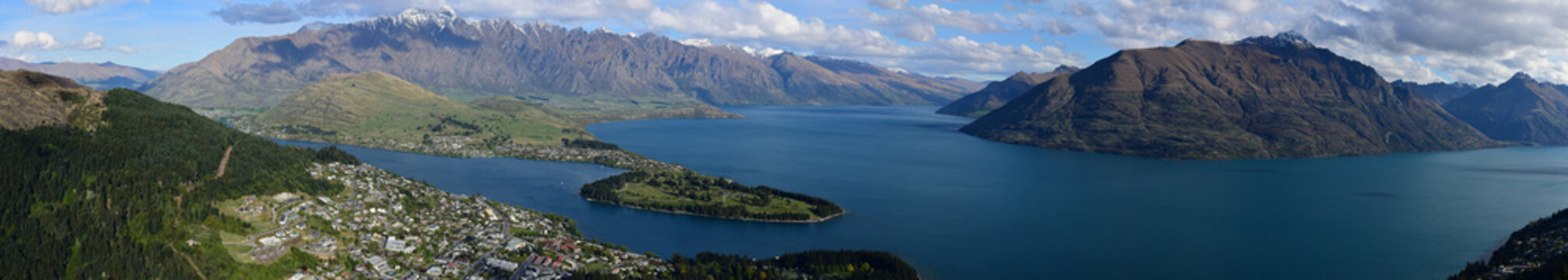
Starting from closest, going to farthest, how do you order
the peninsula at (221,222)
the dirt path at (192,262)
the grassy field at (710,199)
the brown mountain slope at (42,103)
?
the dirt path at (192,262) < the peninsula at (221,222) < the brown mountain slope at (42,103) < the grassy field at (710,199)

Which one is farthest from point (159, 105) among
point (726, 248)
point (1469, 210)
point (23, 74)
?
point (1469, 210)

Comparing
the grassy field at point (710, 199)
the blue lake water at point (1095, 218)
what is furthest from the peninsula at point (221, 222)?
the grassy field at point (710, 199)

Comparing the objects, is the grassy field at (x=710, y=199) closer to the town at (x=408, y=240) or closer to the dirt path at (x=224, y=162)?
the town at (x=408, y=240)

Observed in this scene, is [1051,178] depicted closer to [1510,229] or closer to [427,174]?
[1510,229]

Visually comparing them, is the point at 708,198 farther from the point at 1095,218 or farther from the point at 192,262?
the point at 192,262

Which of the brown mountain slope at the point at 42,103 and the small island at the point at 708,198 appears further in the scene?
the small island at the point at 708,198

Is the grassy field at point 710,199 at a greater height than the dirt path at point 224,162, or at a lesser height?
lesser
